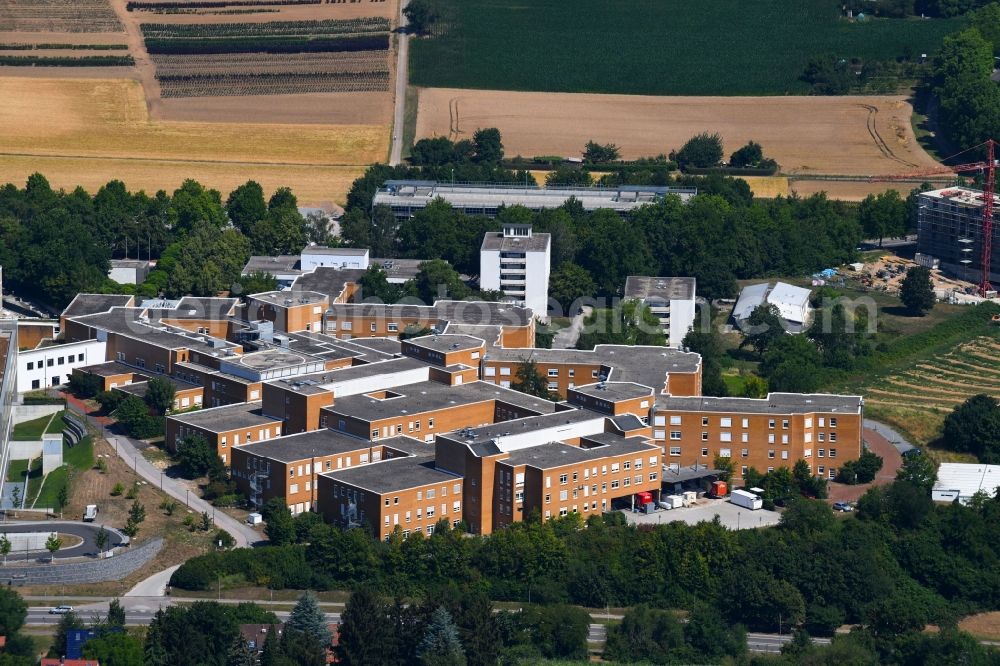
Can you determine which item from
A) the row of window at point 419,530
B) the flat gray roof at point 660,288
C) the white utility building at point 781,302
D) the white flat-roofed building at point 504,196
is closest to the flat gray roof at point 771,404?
the row of window at point 419,530

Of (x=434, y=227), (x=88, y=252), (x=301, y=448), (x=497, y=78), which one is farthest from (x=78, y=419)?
(x=497, y=78)

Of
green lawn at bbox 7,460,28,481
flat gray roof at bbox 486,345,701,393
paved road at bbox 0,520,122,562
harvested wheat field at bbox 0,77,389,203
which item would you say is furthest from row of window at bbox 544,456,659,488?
harvested wheat field at bbox 0,77,389,203

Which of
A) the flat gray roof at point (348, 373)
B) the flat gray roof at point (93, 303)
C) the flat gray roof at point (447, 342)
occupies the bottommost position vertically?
the flat gray roof at point (348, 373)

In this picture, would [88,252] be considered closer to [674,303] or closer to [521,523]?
[674,303]

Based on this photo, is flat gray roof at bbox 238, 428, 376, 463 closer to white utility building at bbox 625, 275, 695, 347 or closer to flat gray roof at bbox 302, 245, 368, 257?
white utility building at bbox 625, 275, 695, 347

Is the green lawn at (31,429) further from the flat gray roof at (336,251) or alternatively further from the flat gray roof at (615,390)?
the flat gray roof at (336,251)

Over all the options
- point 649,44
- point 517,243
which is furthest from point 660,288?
point 649,44
